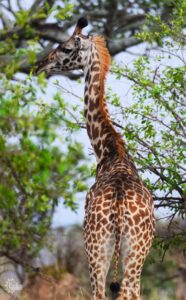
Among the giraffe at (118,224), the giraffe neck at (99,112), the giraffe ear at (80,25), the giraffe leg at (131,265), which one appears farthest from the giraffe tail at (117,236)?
the giraffe ear at (80,25)

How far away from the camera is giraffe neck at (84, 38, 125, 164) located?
10574 millimetres

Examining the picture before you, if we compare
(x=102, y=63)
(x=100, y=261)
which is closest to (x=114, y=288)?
(x=100, y=261)

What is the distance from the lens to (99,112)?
11086mm

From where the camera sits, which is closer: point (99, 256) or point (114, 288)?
point (114, 288)

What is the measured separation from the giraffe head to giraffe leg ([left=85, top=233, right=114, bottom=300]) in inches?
130

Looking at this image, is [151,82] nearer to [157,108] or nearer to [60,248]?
[157,108]

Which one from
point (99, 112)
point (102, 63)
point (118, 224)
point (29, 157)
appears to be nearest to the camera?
point (29, 157)

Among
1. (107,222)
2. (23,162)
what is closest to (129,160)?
(107,222)

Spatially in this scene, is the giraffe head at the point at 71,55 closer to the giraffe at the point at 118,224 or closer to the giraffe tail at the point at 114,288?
the giraffe at the point at 118,224

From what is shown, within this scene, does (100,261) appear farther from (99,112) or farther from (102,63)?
(102,63)

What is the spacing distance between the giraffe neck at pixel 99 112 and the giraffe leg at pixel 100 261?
1.40m

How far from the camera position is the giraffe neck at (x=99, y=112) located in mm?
10574

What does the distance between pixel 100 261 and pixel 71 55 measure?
3601 millimetres

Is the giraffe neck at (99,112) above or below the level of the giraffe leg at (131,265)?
above
